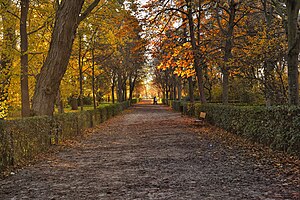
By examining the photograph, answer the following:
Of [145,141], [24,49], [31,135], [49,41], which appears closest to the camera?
[31,135]

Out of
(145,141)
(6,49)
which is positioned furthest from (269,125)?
(6,49)

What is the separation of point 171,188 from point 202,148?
4.67 m

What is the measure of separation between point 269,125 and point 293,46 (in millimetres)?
2513

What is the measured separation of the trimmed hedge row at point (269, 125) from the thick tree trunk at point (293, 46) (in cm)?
97

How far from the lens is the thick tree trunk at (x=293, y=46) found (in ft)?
30.4

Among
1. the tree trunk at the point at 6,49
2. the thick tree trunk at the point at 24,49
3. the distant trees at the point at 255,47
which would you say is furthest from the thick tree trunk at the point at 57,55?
the distant trees at the point at 255,47

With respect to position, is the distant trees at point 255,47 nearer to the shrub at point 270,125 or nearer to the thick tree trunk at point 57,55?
the shrub at point 270,125

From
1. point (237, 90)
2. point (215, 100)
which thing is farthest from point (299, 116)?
point (215, 100)

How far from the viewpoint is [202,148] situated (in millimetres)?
9961

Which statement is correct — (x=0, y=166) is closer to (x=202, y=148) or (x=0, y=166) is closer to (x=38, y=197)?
(x=38, y=197)

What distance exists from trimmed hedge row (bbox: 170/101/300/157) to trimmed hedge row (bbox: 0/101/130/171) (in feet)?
20.6

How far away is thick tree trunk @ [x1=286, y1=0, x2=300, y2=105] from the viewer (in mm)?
9273

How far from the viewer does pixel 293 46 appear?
9500 mm

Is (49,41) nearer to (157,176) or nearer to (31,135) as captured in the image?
(31,135)
